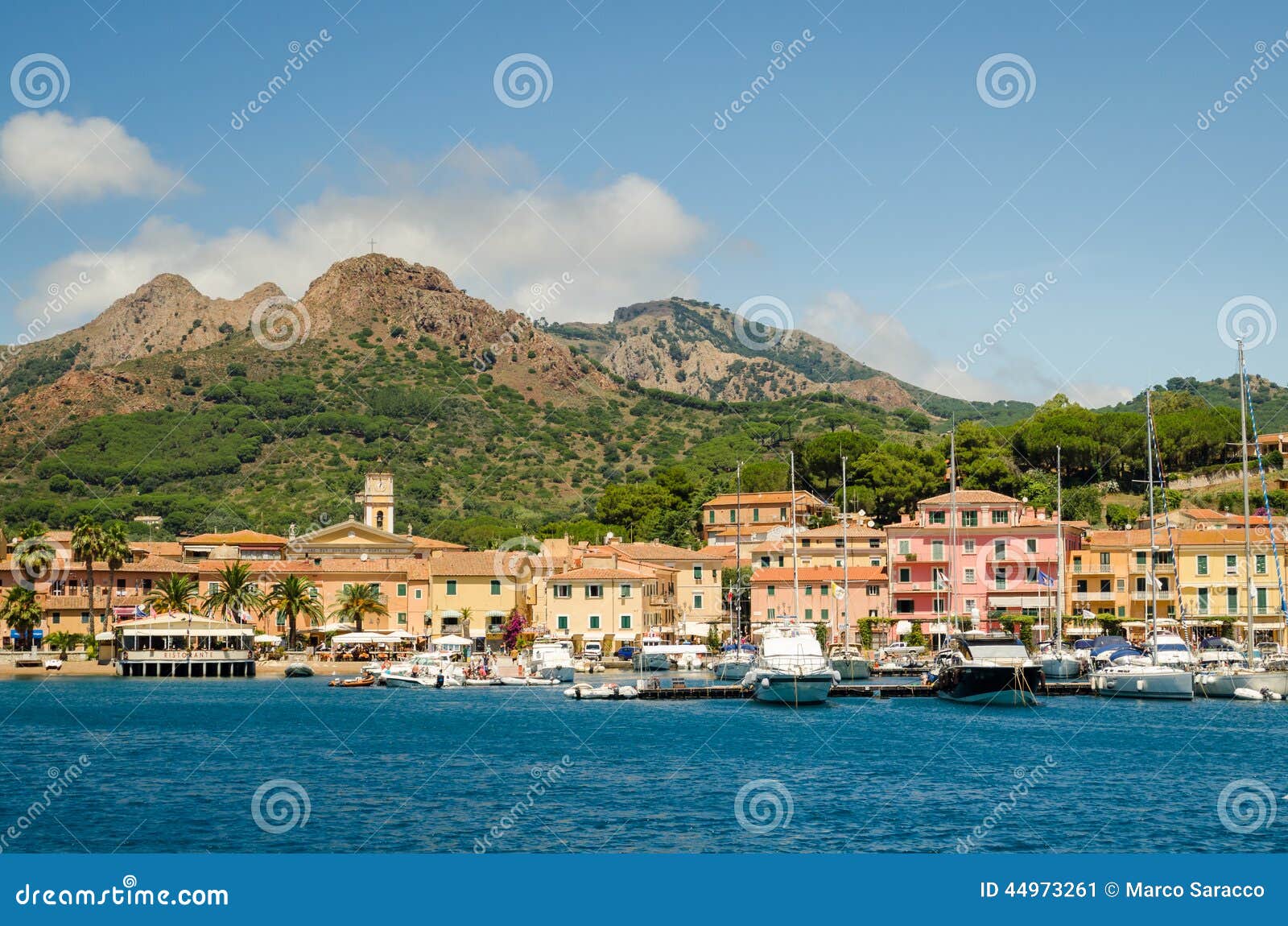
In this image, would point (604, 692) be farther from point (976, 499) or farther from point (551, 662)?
point (976, 499)

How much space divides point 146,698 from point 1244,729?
48.8 meters

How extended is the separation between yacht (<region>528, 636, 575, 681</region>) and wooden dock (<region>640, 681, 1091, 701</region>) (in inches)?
381

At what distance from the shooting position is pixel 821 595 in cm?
9800

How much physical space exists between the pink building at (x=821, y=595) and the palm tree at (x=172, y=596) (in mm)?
36835

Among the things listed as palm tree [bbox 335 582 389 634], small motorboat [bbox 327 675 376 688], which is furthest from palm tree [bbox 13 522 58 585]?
small motorboat [bbox 327 675 376 688]

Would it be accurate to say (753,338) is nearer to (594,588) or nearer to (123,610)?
(594,588)

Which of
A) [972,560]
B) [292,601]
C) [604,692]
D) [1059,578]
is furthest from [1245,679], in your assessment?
[292,601]

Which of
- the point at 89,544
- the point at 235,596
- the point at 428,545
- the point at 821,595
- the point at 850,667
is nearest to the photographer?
the point at 850,667

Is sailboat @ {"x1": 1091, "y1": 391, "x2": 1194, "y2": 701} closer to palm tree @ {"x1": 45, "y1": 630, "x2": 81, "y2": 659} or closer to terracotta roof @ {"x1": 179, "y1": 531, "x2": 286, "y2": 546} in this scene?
palm tree @ {"x1": 45, "y1": 630, "x2": 81, "y2": 659}

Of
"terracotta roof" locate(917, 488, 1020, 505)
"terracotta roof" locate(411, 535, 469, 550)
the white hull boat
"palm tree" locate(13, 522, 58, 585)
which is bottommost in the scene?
the white hull boat

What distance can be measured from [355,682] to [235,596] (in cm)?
1599

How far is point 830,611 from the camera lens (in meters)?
96.8

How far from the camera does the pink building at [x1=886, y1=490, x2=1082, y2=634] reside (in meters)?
92.7

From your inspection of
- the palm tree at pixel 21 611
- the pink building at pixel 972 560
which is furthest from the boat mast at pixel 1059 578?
the palm tree at pixel 21 611
